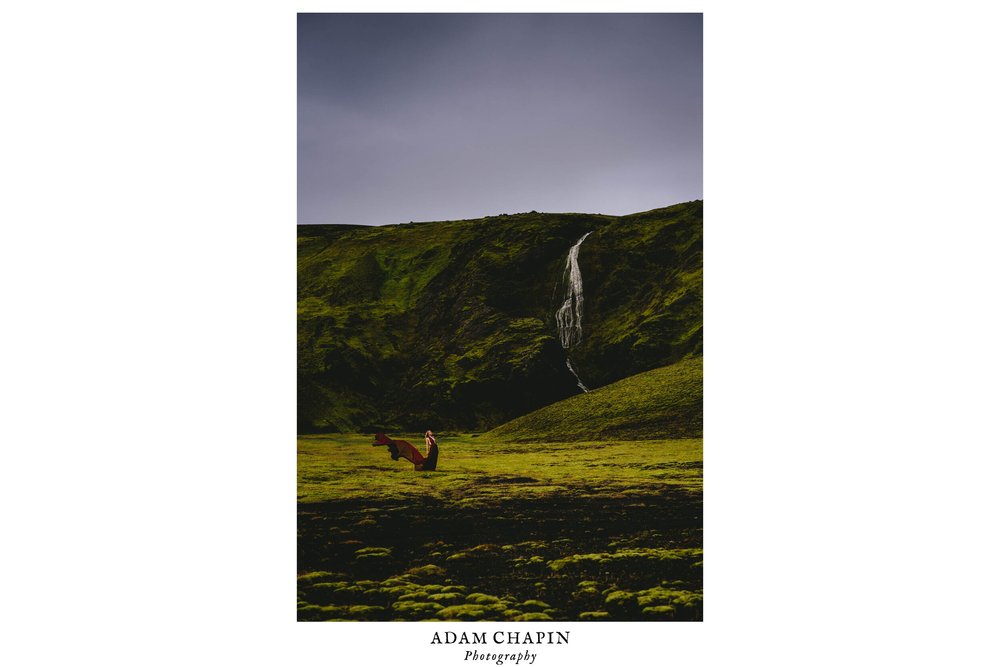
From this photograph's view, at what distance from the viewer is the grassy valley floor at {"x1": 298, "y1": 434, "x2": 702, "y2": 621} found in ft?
19.7

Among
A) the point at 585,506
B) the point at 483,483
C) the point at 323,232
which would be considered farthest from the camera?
the point at 323,232

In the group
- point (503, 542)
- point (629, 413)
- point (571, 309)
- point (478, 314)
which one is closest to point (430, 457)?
point (503, 542)

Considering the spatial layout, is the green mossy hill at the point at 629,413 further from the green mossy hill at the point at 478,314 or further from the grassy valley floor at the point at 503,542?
→ the grassy valley floor at the point at 503,542

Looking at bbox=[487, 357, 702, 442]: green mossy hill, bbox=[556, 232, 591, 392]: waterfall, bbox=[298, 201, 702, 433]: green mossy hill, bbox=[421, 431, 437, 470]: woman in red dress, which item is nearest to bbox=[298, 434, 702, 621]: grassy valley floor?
bbox=[421, 431, 437, 470]: woman in red dress

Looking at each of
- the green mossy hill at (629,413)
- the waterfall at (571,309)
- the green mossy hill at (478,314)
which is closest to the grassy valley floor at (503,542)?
the green mossy hill at (629,413)

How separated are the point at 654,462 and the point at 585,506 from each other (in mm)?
1409

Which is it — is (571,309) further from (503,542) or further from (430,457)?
(503,542)

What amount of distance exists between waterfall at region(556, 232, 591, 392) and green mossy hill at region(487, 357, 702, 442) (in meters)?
1.15

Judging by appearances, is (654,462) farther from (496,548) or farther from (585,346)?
(585,346)

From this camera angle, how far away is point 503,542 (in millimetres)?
6605

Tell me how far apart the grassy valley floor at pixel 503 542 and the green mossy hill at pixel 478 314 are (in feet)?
10.2

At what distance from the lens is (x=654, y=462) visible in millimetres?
8328

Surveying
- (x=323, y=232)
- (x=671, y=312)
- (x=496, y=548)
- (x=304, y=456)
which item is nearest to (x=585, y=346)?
(x=671, y=312)

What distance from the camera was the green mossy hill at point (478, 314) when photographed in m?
11.9
